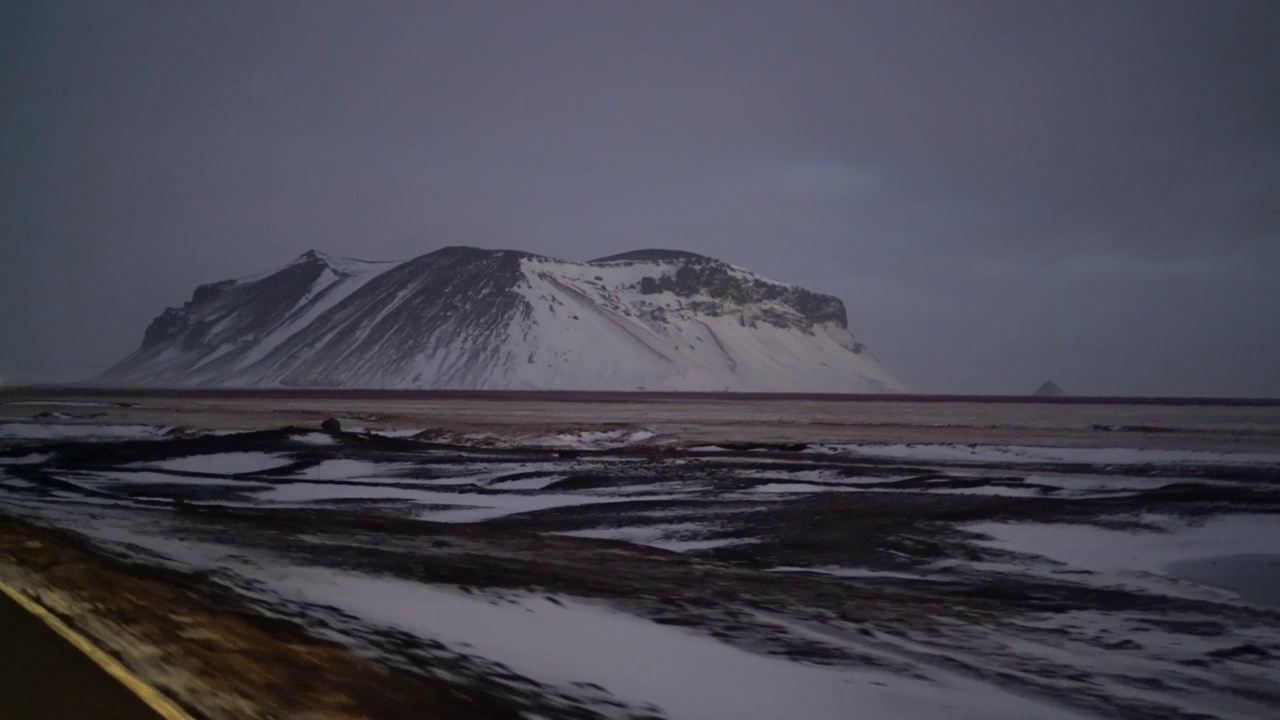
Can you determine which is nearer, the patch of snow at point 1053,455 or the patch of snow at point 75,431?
the patch of snow at point 1053,455

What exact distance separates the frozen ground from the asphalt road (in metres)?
2.80

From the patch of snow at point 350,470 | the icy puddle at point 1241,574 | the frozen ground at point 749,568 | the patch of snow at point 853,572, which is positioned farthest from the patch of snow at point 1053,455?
the patch of snow at point 853,572

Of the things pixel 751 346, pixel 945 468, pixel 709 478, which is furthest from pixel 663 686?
pixel 751 346

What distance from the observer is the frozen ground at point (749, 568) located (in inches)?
390

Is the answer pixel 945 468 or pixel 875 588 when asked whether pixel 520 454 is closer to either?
pixel 945 468

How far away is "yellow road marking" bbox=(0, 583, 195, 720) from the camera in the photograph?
23.1 ft

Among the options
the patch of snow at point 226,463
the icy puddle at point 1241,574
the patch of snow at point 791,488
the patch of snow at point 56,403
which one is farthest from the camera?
the patch of snow at point 56,403

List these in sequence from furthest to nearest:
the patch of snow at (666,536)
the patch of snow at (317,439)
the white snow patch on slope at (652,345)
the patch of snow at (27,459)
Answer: the white snow patch on slope at (652,345), the patch of snow at (317,439), the patch of snow at (27,459), the patch of snow at (666,536)


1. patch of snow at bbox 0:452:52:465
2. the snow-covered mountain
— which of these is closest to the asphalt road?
patch of snow at bbox 0:452:52:465

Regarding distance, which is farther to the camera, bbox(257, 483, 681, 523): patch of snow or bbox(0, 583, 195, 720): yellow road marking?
bbox(257, 483, 681, 523): patch of snow

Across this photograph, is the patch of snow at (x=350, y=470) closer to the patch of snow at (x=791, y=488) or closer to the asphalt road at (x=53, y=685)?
the patch of snow at (x=791, y=488)

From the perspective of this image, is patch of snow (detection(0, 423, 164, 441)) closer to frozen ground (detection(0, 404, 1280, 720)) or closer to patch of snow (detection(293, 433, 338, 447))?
patch of snow (detection(293, 433, 338, 447))

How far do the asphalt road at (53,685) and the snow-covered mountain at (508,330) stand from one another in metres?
130

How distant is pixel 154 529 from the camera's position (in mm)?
19906
